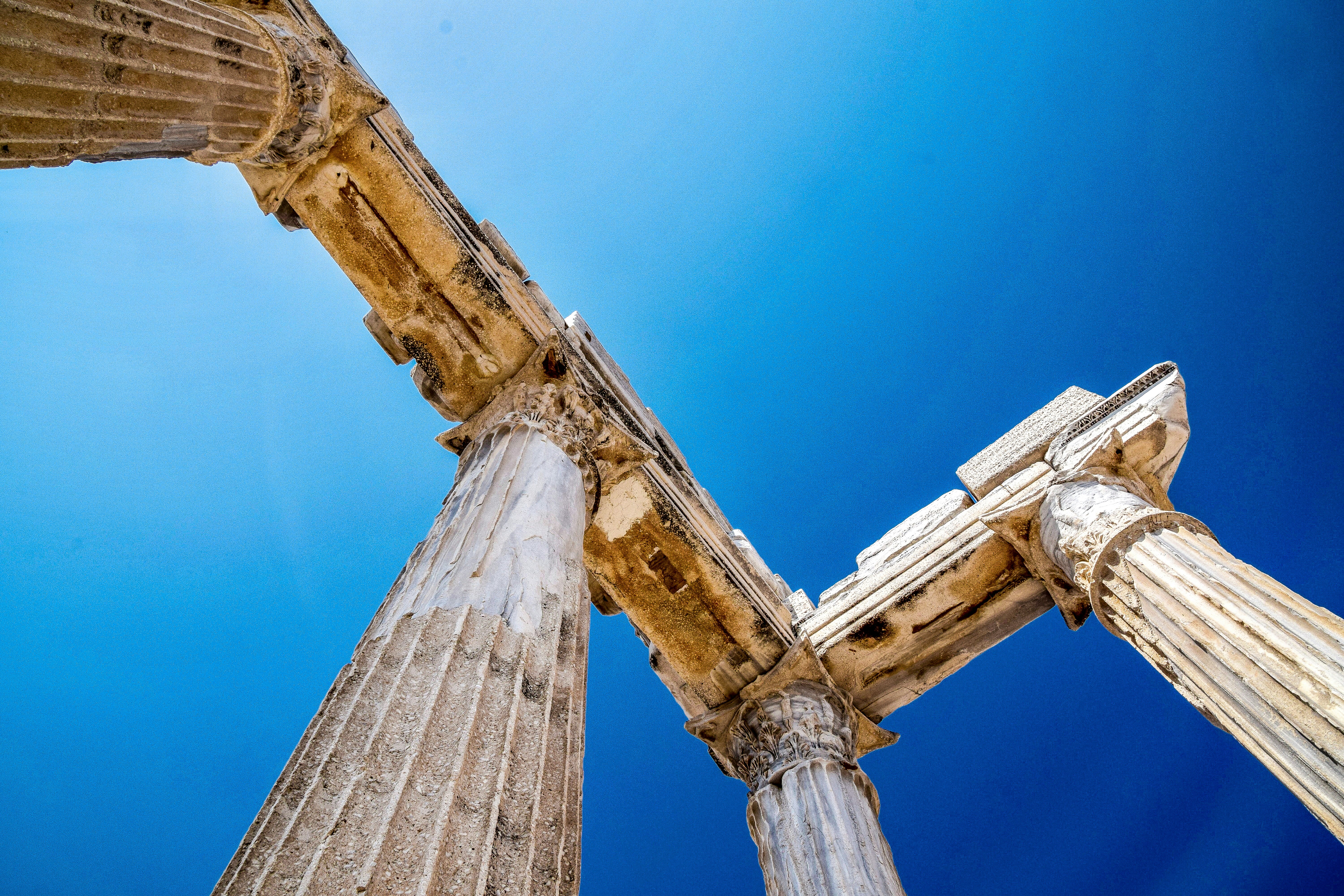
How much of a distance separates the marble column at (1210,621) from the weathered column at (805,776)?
2551 mm

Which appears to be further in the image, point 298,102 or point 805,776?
point 805,776

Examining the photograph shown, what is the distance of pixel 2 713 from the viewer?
15.5 metres

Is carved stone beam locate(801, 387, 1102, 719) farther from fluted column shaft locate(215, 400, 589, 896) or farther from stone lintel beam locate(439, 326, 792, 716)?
fluted column shaft locate(215, 400, 589, 896)

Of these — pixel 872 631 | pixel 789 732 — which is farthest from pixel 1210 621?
pixel 789 732

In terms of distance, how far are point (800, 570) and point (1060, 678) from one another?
646 cm

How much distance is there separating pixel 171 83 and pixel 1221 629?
7.22m

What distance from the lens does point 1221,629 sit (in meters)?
5.09

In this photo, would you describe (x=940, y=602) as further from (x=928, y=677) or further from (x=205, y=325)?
(x=205, y=325)

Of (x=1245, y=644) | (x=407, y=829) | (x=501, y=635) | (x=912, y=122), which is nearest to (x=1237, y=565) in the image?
(x=1245, y=644)

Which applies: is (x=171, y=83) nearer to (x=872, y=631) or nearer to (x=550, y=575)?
(x=550, y=575)

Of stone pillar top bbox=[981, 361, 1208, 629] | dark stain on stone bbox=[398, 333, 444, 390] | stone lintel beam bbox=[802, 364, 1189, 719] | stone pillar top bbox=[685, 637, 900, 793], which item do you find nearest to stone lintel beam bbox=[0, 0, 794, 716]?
dark stain on stone bbox=[398, 333, 444, 390]

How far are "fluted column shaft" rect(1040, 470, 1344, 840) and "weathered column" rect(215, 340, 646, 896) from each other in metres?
4.05

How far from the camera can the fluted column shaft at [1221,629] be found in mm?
4324

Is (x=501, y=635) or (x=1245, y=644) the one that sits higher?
(x=501, y=635)
